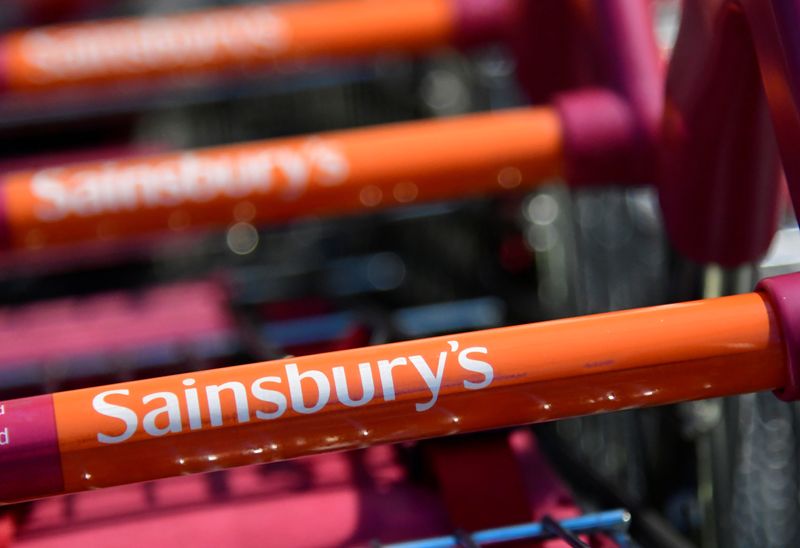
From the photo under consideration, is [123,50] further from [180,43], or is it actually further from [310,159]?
[310,159]

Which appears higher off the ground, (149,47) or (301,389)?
(149,47)

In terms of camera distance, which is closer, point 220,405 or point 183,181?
point 220,405

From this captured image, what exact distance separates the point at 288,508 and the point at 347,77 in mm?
1505

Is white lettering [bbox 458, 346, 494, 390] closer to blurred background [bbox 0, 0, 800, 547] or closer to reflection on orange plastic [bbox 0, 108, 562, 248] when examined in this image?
blurred background [bbox 0, 0, 800, 547]

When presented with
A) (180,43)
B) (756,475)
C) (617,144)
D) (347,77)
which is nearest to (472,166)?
(617,144)

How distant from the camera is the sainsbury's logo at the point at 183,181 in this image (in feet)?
4.87

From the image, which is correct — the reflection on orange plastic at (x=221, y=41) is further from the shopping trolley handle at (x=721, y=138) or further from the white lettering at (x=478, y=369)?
the white lettering at (x=478, y=369)

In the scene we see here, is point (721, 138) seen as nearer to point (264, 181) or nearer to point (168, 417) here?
point (264, 181)

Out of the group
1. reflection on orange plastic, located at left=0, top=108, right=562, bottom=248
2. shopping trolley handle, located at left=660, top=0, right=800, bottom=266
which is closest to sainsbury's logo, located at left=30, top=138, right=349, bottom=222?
reflection on orange plastic, located at left=0, top=108, right=562, bottom=248

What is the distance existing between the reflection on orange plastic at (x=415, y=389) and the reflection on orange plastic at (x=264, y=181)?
0.49 m

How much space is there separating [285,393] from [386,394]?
0.08 meters

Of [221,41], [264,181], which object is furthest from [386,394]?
[221,41]

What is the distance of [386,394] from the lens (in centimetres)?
102

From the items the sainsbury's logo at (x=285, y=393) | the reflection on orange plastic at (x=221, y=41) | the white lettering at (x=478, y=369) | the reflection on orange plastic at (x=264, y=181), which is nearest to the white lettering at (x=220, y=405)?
the sainsbury's logo at (x=285, y=393)
